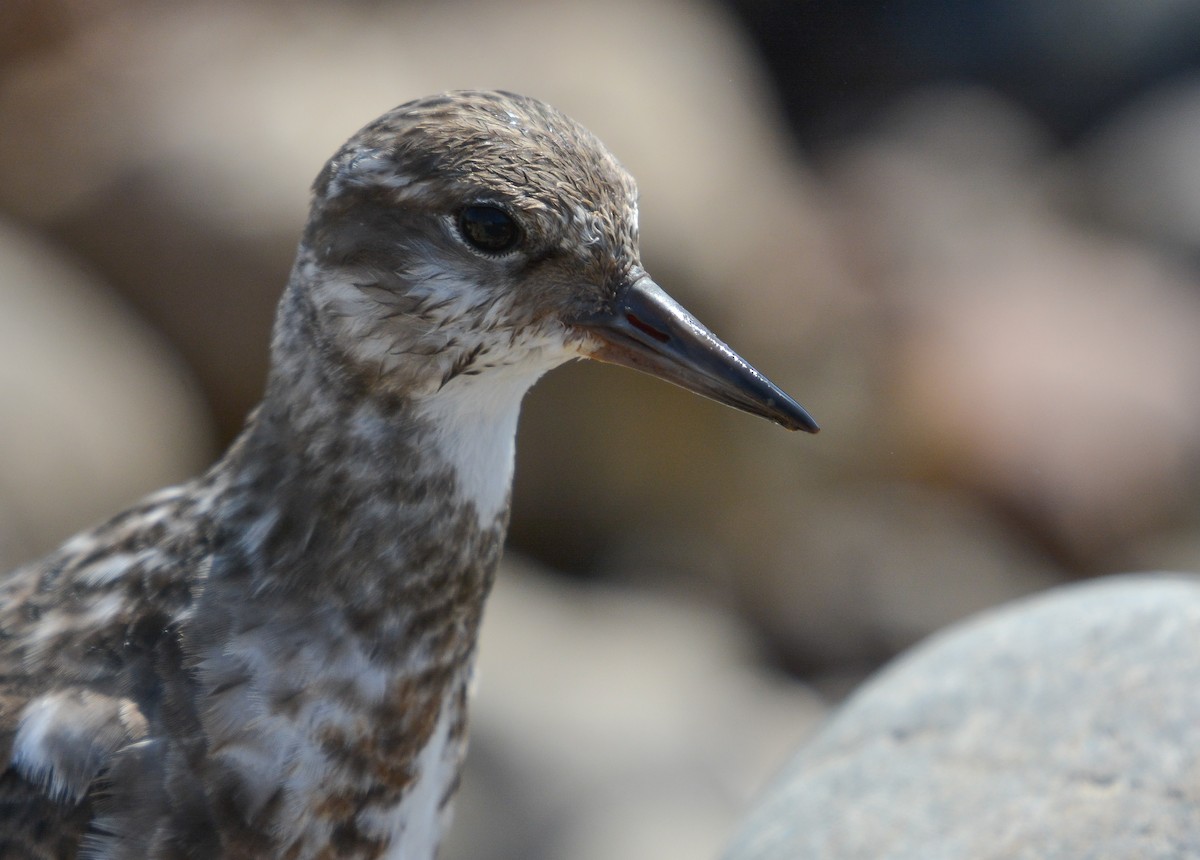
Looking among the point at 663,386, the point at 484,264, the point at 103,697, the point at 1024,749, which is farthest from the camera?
the point at 663,386

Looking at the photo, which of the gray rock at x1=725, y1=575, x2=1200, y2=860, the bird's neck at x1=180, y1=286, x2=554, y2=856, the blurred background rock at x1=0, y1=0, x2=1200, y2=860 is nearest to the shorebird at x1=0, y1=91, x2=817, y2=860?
the bird's neck at x1=180, y1=286, x2=554, y2=856

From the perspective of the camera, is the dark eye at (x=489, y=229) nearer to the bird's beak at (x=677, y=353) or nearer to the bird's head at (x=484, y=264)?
the bird's head at (x=484, y=264)

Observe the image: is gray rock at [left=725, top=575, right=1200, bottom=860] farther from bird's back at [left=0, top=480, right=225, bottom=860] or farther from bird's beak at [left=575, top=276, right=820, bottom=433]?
bird's back at [left=0, top=480, right=225, bottom=860]

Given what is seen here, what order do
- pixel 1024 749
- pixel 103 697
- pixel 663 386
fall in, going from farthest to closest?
pixel 663 386, pixel 1024 749, pixel 103 697

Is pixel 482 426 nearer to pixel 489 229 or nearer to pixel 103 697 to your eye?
pixel 489 229

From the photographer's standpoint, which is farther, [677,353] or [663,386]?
[663,386]

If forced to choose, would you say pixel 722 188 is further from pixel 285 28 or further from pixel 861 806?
pixel 861 806

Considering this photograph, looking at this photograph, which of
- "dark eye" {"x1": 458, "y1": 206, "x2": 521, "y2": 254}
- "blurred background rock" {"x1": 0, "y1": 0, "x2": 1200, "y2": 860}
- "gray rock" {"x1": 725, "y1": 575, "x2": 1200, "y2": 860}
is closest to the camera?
"dark eye" {"x1": 458, "y1": 206, "x2": 521, "y2": 254}

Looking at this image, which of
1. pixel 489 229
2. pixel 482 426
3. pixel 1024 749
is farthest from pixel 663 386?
pixel 489 229
